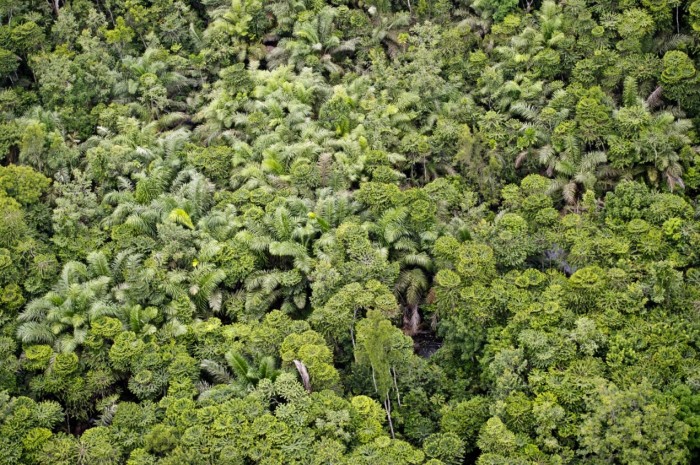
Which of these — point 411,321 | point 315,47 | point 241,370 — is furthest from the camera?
point 315,47

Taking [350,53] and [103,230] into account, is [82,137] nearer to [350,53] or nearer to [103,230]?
[103,230]

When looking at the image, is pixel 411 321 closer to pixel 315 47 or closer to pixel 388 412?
pixel 388 412

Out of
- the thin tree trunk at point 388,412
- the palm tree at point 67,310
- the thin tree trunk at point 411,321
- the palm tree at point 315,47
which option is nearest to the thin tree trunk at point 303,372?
the thin tree trunk at point 388,412

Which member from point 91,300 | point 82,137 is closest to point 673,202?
point 91,300

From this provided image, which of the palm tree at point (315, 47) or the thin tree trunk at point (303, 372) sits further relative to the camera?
the palm tree at point (315, 47)

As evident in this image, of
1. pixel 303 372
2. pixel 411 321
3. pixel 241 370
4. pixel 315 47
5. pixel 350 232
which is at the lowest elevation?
pixel 411 321

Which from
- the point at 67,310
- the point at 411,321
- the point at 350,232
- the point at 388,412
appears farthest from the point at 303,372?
the point at 67,310

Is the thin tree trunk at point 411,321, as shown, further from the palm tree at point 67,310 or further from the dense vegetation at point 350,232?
the palm tree at point 67,310

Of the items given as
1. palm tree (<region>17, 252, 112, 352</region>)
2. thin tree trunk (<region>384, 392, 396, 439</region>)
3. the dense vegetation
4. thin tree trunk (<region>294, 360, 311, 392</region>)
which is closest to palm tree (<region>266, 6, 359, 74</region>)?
the dense vegetation

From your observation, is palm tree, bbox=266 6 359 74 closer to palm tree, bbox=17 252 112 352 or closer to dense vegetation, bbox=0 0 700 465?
dense vegetation, bbox=0 0 700 465
